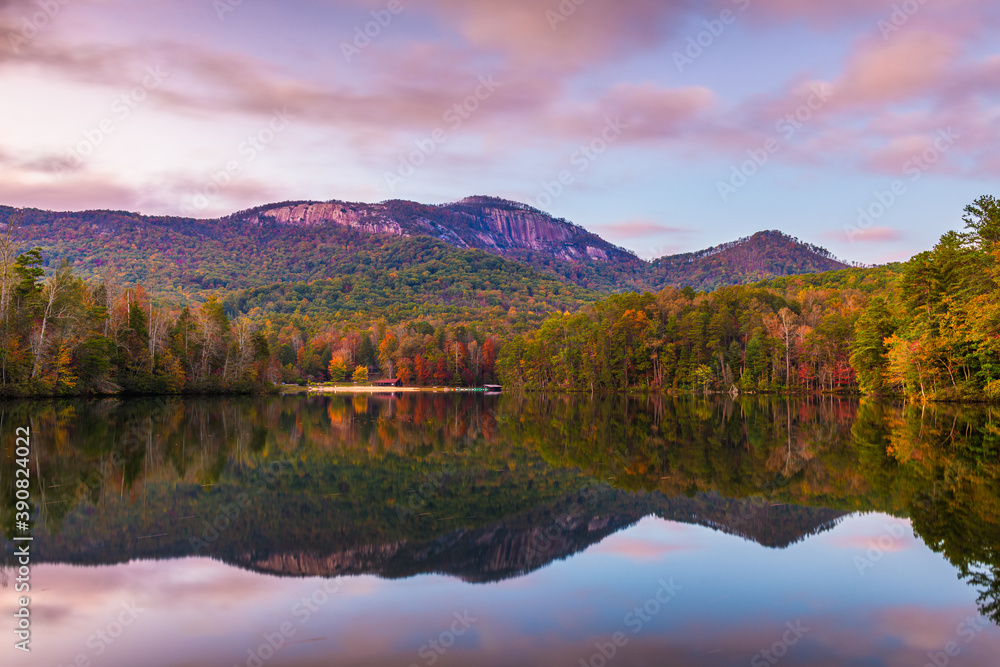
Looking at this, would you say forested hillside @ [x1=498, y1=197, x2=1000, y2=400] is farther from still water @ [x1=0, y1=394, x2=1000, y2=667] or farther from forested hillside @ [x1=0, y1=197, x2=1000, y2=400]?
still water @ [x1=0, y1=394, x2=1000, y2=667]

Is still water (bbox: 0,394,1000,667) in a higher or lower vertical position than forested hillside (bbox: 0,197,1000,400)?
lower

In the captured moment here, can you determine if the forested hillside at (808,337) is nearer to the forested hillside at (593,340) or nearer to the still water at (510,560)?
the forested hillside at (593,340)

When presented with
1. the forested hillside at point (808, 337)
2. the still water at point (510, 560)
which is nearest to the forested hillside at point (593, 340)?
the forested hillside at point (808, 337)

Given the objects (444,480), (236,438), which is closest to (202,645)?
(444,480)

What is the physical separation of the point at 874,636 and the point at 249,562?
761 cm

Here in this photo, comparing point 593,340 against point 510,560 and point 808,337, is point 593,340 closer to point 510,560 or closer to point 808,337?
point 808,337

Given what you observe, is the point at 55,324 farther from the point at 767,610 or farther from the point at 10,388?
the point at 767,610

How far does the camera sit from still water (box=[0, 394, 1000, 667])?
20.4 ft

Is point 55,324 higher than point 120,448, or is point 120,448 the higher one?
point 55,324

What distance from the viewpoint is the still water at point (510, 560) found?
622 cm

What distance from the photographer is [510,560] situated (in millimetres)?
8938

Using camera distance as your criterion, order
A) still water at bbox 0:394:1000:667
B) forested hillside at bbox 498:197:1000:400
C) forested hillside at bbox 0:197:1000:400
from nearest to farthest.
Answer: still water at bbox 0:394:1000:667 → forested hillside at bbox 498:197:1000:400 → forested hillside at bbox 0:197:1000:400

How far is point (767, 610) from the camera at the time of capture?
7.08 m

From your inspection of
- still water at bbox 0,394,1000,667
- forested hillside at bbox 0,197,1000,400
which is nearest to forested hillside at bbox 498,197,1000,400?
forested hillside at bbox 0,197,1000,400
